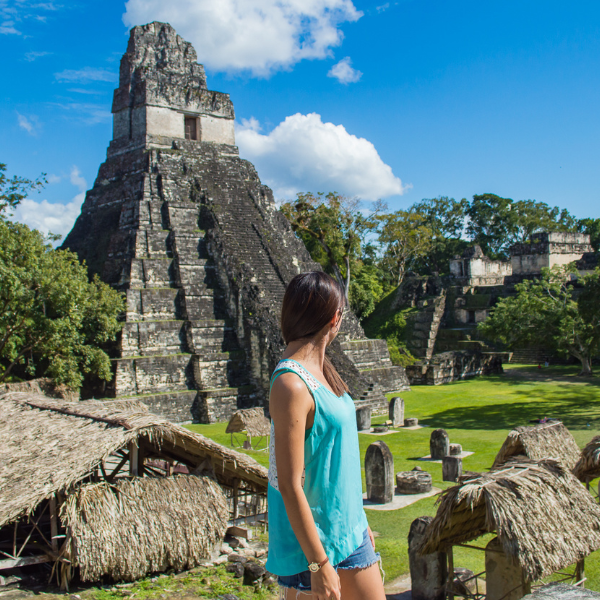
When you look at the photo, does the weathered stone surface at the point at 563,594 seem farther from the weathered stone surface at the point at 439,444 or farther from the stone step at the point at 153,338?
the stone step at the point at 153,338

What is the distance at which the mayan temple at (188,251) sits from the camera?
1656 cm

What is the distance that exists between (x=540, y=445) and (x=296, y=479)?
553cm

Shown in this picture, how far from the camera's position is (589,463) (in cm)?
609

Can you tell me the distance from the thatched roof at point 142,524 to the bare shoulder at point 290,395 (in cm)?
461

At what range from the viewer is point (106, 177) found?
21.3 metres

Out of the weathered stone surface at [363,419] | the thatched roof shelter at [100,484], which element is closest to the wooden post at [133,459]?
the thatched roof shelter at [100,484]

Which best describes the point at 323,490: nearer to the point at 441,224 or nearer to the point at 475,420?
the point at 475,420

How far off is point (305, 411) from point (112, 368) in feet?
47.7

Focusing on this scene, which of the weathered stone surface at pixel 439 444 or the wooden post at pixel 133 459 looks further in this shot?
the weathered stone surface at pixel 439 444

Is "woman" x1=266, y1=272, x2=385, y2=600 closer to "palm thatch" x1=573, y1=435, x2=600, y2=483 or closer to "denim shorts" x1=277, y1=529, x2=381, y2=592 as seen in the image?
"denim shorts" x1=277, y1=529, x2=381, y2=592

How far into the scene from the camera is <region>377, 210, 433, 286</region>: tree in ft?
117

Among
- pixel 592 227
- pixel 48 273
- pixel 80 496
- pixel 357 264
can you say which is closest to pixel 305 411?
pixel 80 496

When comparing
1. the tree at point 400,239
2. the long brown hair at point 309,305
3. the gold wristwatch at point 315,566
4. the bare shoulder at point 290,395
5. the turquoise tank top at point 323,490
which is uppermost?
the tree at point 400,239

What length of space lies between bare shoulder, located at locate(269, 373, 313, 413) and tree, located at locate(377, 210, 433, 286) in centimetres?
3142
